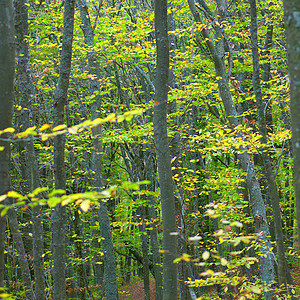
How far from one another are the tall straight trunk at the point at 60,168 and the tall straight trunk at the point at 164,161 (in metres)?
1.88

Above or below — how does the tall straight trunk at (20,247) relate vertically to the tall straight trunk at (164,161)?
below

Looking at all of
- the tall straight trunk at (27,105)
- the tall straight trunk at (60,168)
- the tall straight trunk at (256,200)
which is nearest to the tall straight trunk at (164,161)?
the tall straight trunk at (60,168)

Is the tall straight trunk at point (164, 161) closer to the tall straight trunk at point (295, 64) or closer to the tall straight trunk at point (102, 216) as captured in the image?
the tall straight trunk at point (295, 64)

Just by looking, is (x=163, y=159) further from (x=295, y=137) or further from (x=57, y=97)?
(x=295, y=137)

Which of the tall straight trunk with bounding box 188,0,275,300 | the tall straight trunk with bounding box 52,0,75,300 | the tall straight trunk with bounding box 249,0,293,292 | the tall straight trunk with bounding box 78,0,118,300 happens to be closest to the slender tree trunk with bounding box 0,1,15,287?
the tall straight trunk with bounding box 52,0,75,300

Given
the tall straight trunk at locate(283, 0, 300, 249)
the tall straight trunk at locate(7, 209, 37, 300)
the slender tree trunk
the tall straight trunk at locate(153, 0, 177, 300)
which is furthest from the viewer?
the tall straight trunk at locate(7, 209, 37, 300)

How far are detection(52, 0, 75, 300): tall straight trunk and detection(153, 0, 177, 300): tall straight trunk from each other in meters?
1.88

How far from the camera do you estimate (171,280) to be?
5484 mm

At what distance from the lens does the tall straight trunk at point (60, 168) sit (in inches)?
253

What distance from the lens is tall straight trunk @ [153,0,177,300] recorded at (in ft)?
18.0

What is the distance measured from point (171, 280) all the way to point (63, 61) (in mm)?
4749

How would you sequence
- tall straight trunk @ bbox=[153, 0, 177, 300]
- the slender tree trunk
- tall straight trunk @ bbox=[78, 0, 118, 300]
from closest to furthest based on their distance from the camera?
the slender tree trunk → tall straight trunk @ bbox=[153, 0, 177, 300] → tall straight trunk @ bbox=[78, 0, 118, 300]

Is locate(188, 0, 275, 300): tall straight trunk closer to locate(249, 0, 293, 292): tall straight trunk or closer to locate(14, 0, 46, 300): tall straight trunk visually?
locate(249, 0, 293, 292): tall straight trunk

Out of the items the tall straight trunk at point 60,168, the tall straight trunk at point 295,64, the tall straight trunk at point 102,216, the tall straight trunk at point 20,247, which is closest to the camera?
the tall straight trunk at point 295,64
